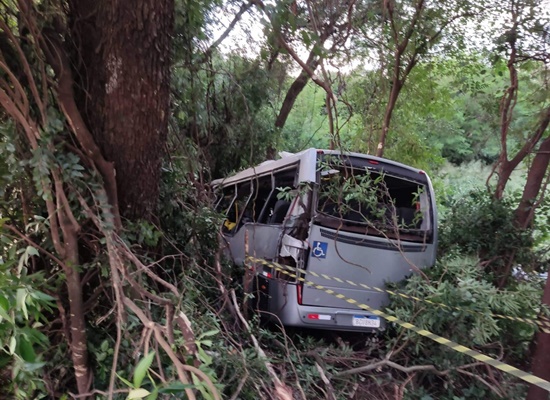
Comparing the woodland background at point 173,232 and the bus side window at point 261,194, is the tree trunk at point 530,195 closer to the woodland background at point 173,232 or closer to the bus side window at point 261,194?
the woodland background at point 173,232

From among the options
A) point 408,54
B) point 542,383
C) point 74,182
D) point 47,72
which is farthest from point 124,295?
point 408,54

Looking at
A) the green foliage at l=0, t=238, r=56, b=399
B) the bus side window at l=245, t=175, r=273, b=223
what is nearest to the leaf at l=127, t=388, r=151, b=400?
the green foliage at l=0, t=238, r=56, b=399

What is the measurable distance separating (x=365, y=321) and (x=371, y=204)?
1.17 metres

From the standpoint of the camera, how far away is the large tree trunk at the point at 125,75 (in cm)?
271

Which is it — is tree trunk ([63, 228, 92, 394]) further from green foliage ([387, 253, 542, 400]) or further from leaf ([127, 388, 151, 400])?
green foliage ([387, 253, 542, 400])

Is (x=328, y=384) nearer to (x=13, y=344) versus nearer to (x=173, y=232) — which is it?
(x=173, y=232)

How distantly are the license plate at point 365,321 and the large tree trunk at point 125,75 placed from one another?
2.68 metres

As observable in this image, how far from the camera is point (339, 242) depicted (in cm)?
464

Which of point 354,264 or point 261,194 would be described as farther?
point 261,194

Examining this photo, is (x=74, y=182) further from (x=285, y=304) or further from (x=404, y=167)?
(x=404, y=167)

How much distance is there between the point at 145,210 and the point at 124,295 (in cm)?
84

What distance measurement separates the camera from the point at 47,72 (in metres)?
2.68

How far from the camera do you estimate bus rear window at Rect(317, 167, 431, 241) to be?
15.0ft

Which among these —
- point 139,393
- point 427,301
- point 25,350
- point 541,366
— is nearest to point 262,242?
point 427,301
